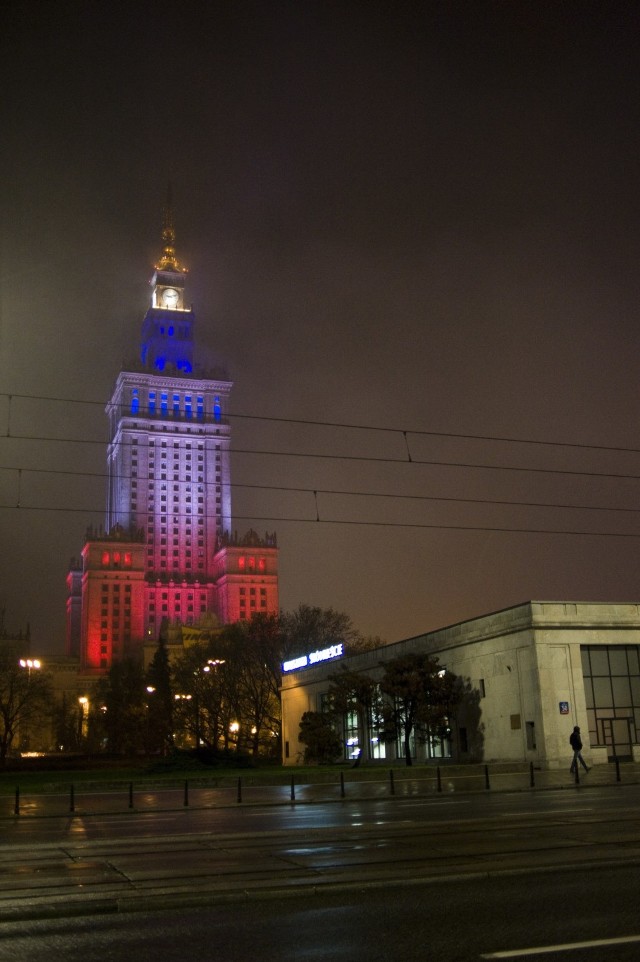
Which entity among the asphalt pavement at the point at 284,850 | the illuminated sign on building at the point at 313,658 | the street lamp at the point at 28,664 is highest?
the street lamp at the point at 28,664

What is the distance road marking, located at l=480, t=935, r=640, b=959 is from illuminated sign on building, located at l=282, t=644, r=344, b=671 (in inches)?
2612

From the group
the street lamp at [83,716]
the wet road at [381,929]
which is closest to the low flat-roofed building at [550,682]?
the wet road at [381,929]

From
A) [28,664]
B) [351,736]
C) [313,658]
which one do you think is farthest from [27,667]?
[351,736]

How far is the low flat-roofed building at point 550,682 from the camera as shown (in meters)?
47.7

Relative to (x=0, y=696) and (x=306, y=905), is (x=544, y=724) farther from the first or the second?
(x=0, y=696)

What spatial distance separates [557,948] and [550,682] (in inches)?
1633

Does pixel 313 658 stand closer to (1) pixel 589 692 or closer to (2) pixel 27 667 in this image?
(1) pixel 589 692

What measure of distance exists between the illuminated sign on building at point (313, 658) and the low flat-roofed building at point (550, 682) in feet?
66.3

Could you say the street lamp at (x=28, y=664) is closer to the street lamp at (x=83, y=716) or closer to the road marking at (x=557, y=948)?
the street lamp at (x=83, y=716)

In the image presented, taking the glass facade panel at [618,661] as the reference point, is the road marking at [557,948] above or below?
below

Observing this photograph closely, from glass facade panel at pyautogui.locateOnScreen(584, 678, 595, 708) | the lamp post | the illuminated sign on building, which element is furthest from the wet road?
the lamp post

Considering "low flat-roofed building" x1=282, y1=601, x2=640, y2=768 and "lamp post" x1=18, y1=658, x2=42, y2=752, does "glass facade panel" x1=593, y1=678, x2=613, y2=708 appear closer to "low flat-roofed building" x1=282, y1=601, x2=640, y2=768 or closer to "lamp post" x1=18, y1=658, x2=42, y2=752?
"low flat-roofed building" x1=282, y1=601, x2=640, y2=768

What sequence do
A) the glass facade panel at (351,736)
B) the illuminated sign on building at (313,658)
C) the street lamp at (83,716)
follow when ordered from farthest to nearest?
the street lamp at (83,716) < the illuminated sign on building at (313,658) < the glass facade panel at (351,736)

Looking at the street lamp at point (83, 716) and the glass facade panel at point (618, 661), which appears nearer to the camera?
the glass facade panel at point (618, 661)
